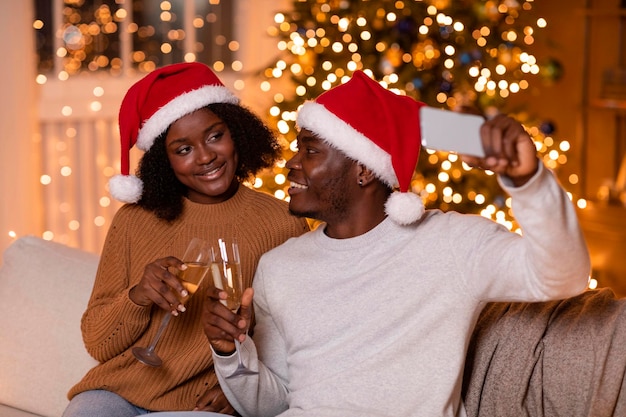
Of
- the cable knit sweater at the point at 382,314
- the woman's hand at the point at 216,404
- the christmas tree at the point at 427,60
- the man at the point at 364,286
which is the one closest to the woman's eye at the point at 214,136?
the man at the point at 364,286

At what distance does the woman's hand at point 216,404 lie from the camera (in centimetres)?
220

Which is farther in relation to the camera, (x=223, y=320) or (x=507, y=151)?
(x=223, y=320)

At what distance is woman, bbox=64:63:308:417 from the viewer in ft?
7.41

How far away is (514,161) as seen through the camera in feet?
5.16

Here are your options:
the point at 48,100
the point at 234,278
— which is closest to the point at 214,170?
the point at 234,278

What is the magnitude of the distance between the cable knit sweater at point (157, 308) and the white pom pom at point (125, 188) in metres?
0.04

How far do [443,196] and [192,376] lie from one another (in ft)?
7.00

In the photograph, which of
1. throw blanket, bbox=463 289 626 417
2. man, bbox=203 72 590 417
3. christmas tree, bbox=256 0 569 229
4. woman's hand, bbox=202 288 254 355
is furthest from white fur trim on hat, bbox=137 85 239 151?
christmas tree, bbox=256 0 569 229

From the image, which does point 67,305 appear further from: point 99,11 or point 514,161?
point 99,11

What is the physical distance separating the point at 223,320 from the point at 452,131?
66 centimetres

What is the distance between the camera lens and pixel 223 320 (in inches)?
75.3

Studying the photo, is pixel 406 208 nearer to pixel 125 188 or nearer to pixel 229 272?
pixel 229 272

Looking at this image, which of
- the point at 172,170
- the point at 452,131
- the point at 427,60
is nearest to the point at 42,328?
the point at 172,170

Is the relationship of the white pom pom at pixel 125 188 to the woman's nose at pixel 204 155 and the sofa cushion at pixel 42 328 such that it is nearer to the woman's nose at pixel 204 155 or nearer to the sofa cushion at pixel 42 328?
the woman's nose at pixel 204 155
